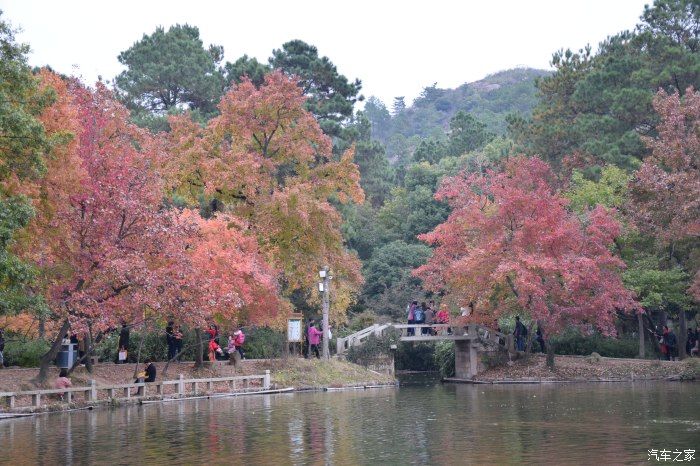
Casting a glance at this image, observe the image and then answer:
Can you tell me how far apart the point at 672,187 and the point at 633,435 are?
2107 centimetres

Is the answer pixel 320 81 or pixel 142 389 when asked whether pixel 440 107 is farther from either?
pixel 142 389

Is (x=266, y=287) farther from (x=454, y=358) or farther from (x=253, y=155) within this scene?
(x=454, y=358)

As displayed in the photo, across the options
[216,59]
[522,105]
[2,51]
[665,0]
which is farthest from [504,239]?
[522,105]

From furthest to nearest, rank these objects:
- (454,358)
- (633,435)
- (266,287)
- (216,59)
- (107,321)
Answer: (216,59)
(454,358)
(266,287)
(107,321)
(633,435)

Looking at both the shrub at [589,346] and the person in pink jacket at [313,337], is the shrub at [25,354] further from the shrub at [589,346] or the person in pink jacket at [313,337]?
the shrub at [589,346]

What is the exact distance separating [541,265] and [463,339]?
707 centimetres

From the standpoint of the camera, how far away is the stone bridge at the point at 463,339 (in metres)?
44.0

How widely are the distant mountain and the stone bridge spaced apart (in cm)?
10623

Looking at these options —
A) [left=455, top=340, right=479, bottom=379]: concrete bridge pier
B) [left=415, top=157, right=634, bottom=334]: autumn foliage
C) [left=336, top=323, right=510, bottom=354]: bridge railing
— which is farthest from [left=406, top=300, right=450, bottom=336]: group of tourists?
[left=415, top=157, right=634, bottom=334]: autumn foliage

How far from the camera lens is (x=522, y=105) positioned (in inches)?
6161

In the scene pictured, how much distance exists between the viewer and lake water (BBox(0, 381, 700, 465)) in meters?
17.2

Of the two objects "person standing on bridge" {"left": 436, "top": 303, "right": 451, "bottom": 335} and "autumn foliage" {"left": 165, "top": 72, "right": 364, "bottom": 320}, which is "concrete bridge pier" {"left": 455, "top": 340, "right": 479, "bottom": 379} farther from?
"autumn foliage" {"left": 165, "top": 72, "right": 364, "bottom": 320}

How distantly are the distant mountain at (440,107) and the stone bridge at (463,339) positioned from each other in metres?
106

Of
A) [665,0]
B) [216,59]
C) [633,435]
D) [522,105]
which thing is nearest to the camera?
[633,435]
